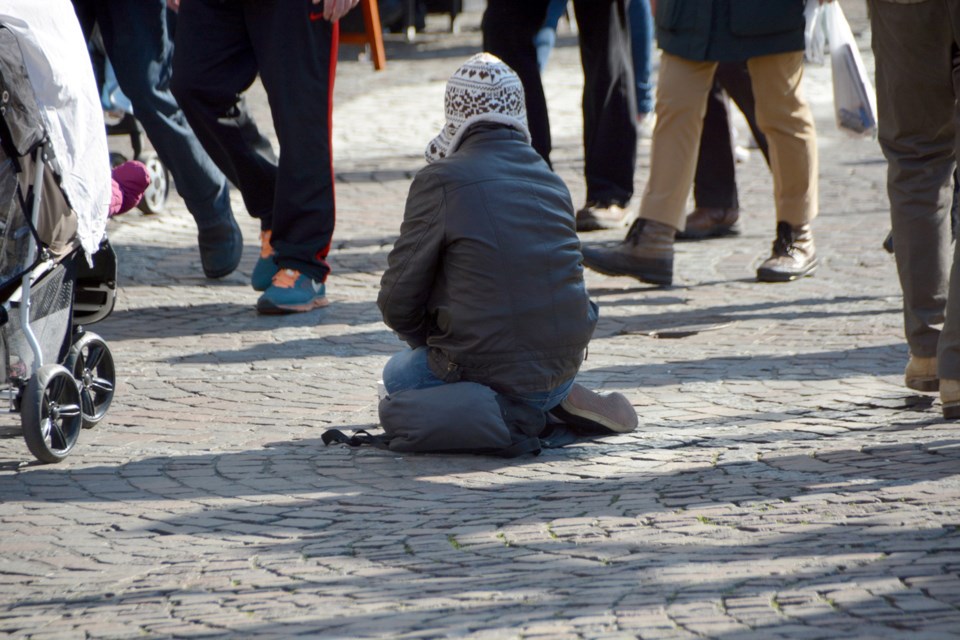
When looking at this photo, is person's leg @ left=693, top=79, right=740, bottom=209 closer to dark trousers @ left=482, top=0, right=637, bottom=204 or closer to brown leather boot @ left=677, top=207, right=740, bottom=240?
brown leather boot @ left=677, top=207, right=740, bottom=240

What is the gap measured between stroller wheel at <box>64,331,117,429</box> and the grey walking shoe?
8.56 ft

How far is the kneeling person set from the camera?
15.9 ft

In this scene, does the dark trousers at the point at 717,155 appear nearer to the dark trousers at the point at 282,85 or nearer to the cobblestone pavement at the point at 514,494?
the cobblestone pavement at the point at 514,494

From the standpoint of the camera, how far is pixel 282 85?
6.68 m

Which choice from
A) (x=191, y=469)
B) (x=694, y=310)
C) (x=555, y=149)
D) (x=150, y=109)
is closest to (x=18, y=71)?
(x=191, y=469)

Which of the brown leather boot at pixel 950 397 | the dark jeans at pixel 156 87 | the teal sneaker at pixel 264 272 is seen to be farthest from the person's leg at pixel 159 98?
the brown leather boot at pixel 950 397

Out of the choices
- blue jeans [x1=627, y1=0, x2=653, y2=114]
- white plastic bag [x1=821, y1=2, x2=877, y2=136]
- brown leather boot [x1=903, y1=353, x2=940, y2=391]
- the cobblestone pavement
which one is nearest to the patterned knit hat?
the cobblestone pavement

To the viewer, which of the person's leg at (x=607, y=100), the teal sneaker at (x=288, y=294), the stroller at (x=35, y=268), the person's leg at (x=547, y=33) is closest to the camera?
the stroller at (x=35, y=268)

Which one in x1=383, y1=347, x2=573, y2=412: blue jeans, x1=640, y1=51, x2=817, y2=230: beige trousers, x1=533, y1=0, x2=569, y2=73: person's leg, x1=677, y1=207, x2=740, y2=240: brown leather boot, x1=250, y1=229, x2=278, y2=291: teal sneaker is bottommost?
x1=677, y1=207, x2=740, y2=240: brown leather boot

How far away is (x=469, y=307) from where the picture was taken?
191 inches

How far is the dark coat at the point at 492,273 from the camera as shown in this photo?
4.85 m

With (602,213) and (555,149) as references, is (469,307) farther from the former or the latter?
(555,149)

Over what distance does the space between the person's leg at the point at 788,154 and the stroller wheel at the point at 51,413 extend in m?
3.68

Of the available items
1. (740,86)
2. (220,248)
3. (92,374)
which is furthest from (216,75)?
(740,86)
